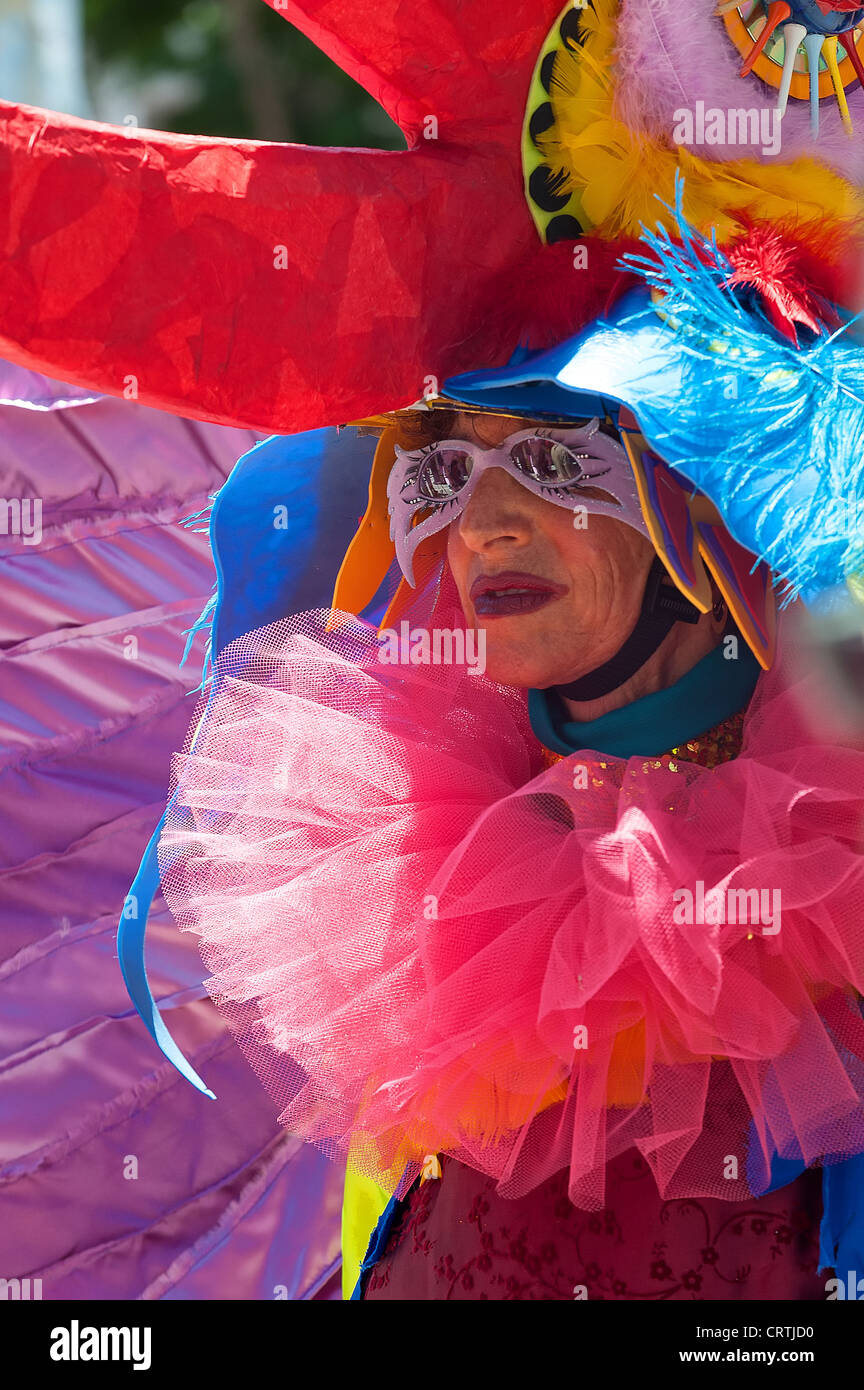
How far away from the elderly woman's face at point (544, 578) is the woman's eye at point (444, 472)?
0.04 metres

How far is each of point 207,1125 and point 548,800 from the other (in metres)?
0.87

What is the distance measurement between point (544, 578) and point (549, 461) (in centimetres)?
11

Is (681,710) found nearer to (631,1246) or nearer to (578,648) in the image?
(578,648)

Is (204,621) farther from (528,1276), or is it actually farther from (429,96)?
(528,1276)

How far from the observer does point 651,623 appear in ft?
5.02

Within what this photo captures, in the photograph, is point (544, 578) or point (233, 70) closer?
point (544, 578)

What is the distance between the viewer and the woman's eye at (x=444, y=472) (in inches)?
62.0

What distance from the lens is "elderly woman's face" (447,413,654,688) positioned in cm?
151

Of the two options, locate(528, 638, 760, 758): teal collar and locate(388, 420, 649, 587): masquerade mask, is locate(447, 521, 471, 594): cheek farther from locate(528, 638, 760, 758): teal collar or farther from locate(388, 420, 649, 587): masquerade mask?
locate(528, 638, 760, 758): teal collar

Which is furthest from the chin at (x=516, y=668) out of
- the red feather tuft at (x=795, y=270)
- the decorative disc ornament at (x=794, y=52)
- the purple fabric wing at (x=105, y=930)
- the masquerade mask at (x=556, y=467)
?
the purple fabric wing at (x=105, y=930)

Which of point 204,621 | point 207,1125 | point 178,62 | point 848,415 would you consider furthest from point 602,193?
point 178,62

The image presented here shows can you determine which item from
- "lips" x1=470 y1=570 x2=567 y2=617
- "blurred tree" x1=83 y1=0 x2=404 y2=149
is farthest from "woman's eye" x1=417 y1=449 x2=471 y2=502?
"blurred tree" x1=83 y1=0 x2=404 y2=149

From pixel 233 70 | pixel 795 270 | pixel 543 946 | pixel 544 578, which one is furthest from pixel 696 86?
pixel 233 70

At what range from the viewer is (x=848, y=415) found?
1245mm
